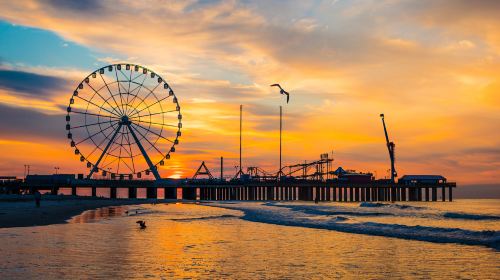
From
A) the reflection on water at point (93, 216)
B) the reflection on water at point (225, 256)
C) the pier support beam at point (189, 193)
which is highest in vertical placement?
the reflection on water at point (225, 256)

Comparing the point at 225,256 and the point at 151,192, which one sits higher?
the point at 225,256

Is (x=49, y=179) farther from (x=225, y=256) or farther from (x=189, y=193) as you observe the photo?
(x=225, y=256)

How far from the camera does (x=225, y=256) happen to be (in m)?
16.9

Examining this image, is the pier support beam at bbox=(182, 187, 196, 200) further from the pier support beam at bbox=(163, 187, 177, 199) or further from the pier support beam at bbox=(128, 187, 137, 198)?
the pier support beam at bbox=(128, 187, 137, 198)

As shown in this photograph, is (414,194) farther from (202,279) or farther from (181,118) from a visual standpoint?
(202,279)

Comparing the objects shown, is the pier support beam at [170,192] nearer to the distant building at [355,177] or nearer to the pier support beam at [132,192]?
the pier support beam at [132,192]

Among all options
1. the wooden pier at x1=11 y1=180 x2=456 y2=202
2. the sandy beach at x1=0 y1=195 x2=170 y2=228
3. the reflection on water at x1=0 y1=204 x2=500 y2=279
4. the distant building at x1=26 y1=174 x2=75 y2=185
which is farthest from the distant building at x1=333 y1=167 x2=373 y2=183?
the reflection on water at x1=0 y1=204 x2=500 y2=279

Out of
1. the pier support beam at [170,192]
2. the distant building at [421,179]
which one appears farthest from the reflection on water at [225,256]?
the distant building at [421,179]

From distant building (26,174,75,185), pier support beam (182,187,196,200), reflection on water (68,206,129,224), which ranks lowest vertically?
pier support beam (182,187,196,200)

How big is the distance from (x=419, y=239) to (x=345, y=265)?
9851 mm

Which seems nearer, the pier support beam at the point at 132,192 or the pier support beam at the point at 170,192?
the pier support beam at the point at 132,192

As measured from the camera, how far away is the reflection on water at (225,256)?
542 inches

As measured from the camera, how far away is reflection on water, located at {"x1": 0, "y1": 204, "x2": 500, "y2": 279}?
13766 mm

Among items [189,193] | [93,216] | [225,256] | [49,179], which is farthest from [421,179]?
[225,256]
